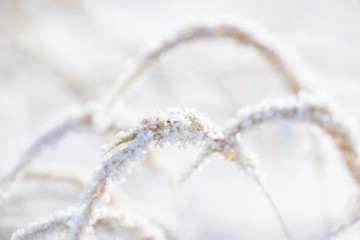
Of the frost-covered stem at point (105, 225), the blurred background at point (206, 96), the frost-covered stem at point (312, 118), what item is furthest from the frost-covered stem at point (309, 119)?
the blurred background at point (206, 96)

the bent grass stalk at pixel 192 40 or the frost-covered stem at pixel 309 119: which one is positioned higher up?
the bent grass stalk at pixel 192 40

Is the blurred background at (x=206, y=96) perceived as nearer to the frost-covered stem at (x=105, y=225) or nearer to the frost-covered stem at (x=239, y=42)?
the frost-covered stem at (x=239, y=42)

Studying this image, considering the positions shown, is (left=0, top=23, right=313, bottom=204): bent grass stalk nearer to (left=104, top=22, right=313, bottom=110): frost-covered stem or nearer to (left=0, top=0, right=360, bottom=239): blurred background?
(left=104, top=22, right=313, bottom=110): frost-covered stem

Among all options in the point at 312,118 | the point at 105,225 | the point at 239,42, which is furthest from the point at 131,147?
the point at 239,42

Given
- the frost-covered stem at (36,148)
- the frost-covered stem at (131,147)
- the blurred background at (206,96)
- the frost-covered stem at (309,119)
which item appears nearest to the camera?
the frost-covered stem at (131,147)

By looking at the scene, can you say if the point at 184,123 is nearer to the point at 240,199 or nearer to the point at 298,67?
the point at 298,67
